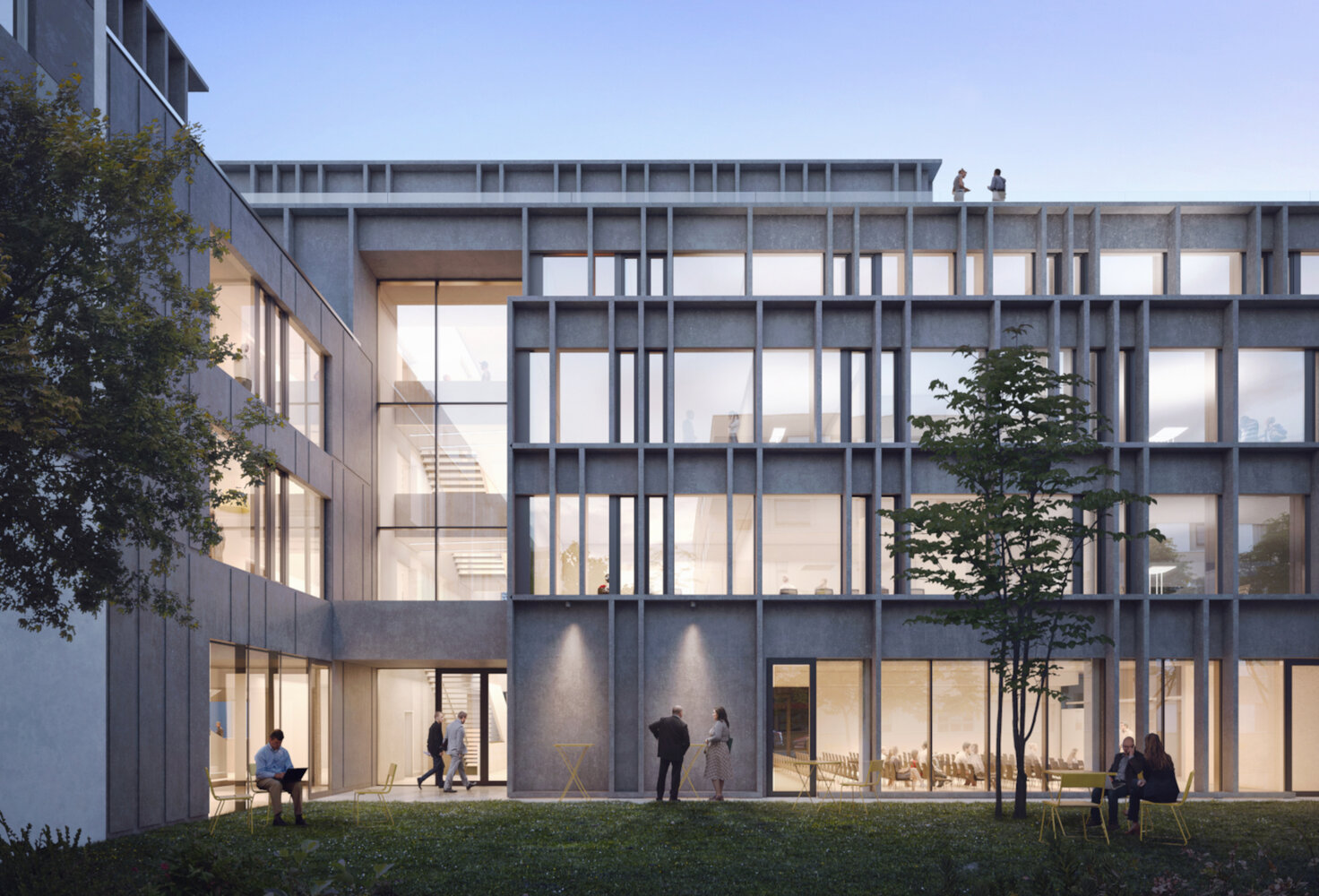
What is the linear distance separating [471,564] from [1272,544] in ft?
62.4

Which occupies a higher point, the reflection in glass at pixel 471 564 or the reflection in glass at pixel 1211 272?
the reflection in glass at pixel 1211 272

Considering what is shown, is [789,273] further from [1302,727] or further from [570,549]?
[1302,727]

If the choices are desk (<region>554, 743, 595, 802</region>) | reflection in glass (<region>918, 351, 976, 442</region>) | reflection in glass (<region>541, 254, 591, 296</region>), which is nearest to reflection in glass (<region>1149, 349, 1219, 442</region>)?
reflection in glass (<region>918, 351, 976, 442</region>)

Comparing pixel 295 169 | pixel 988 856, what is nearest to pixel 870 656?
pixel 988 856

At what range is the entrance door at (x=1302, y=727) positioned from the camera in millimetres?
24578

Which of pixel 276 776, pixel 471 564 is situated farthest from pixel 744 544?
pixel 276 776

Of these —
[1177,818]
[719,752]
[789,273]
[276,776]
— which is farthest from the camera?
[789,273]

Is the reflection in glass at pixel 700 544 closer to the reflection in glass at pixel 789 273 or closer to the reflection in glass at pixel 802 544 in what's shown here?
the reflection in glass at pixel 802 544

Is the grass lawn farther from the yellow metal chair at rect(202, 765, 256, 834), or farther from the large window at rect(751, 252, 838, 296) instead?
the large window at rect(751, 252, 838, 296)

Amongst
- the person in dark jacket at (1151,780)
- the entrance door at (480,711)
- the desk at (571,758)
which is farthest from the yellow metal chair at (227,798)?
the person in dark jacket at (1151,780)

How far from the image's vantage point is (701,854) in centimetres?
1448

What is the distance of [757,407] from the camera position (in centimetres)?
2567

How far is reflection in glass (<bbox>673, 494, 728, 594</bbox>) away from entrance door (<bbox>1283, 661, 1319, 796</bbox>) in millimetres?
12448

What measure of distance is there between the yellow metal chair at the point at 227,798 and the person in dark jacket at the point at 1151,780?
12239 millimetres
